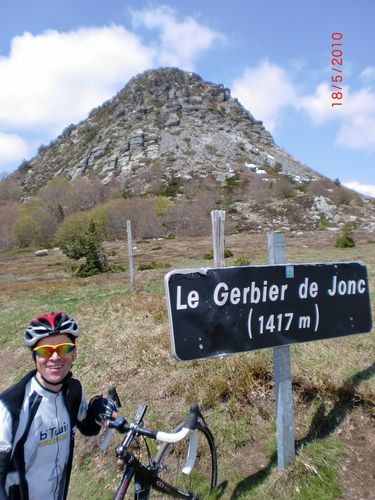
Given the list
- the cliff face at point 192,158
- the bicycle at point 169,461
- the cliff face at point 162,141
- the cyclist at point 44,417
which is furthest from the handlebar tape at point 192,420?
the cliff face at point 162,141

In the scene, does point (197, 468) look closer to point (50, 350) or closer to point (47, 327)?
point (50, 350)

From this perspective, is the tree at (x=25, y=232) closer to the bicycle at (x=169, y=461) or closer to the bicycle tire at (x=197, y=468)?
the bicycle at (x=169, y=461)

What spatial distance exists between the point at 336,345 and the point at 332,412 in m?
1.43

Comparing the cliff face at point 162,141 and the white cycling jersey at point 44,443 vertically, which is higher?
the cliff face at point 162,141

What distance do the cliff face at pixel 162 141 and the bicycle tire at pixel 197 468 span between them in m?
103

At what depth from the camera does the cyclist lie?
2174 millimetres

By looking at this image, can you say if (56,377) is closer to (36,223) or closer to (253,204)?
(36,223)

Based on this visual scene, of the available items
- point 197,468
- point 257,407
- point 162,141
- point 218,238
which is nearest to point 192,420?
point 197,468

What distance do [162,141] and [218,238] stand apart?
137 metres

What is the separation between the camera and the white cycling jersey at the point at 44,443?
2.20 meters

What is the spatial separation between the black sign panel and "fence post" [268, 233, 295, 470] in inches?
6.2

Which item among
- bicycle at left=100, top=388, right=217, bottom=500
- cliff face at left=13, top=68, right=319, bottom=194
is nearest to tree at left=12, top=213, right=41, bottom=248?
cliff face at left=13, top=68, right=319, bottom=194

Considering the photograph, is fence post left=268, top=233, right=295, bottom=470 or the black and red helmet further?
fence post left=268, top=233, right=295, bottom=470

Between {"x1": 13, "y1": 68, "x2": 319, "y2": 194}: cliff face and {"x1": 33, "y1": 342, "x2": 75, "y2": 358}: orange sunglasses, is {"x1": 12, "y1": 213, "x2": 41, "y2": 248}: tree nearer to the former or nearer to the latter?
{"x1": 13, "y1": 68, "x2": 319, "y2": 194}: cliff face
